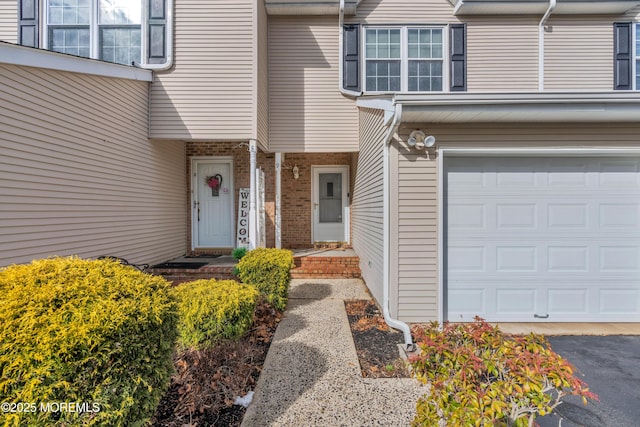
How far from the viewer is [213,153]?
24.4 ft

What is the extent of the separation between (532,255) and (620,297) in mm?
1304

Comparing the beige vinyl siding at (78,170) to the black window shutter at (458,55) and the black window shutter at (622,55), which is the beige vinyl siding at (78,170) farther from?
the black window shutter at (622,55)

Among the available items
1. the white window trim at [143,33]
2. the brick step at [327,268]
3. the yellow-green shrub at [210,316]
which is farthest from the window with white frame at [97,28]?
the yellow-green shrub at [210,316]

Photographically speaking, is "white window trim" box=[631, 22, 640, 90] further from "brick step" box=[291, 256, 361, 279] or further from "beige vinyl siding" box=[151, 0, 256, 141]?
"beige vinyl siding" box=[151, 0, 256, 141]

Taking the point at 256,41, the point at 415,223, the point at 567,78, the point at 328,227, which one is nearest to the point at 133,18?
the point at 256,41

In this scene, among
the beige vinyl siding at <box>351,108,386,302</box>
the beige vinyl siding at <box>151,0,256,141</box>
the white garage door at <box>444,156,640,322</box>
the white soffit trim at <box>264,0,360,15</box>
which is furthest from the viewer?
the white soffit trim at <box>264,0,360,15</box>

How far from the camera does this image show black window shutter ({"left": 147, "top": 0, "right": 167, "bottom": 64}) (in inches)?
226

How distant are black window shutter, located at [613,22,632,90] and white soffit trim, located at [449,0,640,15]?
36 centimetres

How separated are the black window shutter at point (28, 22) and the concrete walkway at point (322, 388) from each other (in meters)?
7.23

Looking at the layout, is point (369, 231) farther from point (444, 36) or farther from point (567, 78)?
point (567, 78)

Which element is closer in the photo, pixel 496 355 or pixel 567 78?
pixel 496 355

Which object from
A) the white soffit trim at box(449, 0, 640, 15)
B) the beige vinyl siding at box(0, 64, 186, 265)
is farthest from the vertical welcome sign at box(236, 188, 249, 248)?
the white soffit trim at box(449, 0, 640, 15)

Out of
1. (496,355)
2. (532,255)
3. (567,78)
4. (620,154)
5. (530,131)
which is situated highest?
(567,78)

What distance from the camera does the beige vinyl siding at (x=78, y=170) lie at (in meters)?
3.43
